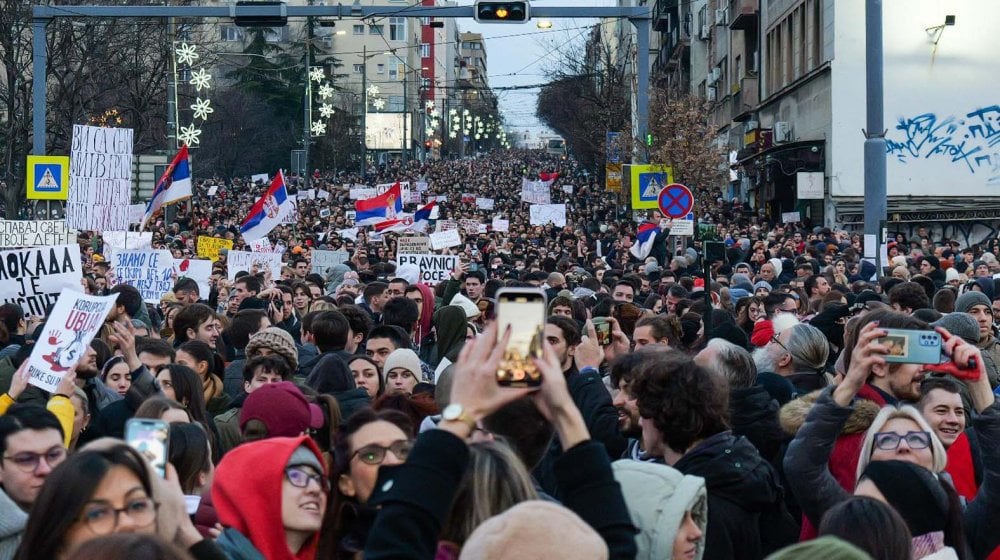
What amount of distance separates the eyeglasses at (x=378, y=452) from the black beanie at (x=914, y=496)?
4.60 ft

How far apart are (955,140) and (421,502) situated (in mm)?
36310

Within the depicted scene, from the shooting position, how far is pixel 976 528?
207 inches

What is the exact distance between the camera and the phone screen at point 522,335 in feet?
11.6

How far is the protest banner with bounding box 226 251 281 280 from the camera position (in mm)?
19656

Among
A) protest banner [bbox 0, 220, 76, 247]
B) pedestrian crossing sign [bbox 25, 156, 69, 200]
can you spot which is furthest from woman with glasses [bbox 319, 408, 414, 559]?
pedestrian crossing sign [bbox 25, 156, 69, 200]

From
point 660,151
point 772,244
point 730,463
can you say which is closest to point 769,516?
point 730,463

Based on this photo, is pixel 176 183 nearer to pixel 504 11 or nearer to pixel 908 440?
pixel 504 11

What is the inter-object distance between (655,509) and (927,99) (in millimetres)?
35193

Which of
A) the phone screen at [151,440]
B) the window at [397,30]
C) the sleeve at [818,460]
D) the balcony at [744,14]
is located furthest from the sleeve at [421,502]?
the window at [397,30]

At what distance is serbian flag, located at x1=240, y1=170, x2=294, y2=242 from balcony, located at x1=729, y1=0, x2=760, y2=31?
3146cm

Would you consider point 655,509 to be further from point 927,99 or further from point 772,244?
point 927,99

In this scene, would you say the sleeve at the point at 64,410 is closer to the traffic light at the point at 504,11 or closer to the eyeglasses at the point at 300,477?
the eyeglasses at the point at 300,477

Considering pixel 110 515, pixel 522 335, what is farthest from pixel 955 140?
pixel 110 515

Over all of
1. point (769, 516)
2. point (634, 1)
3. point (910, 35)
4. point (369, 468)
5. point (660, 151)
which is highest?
point (634, 1)
